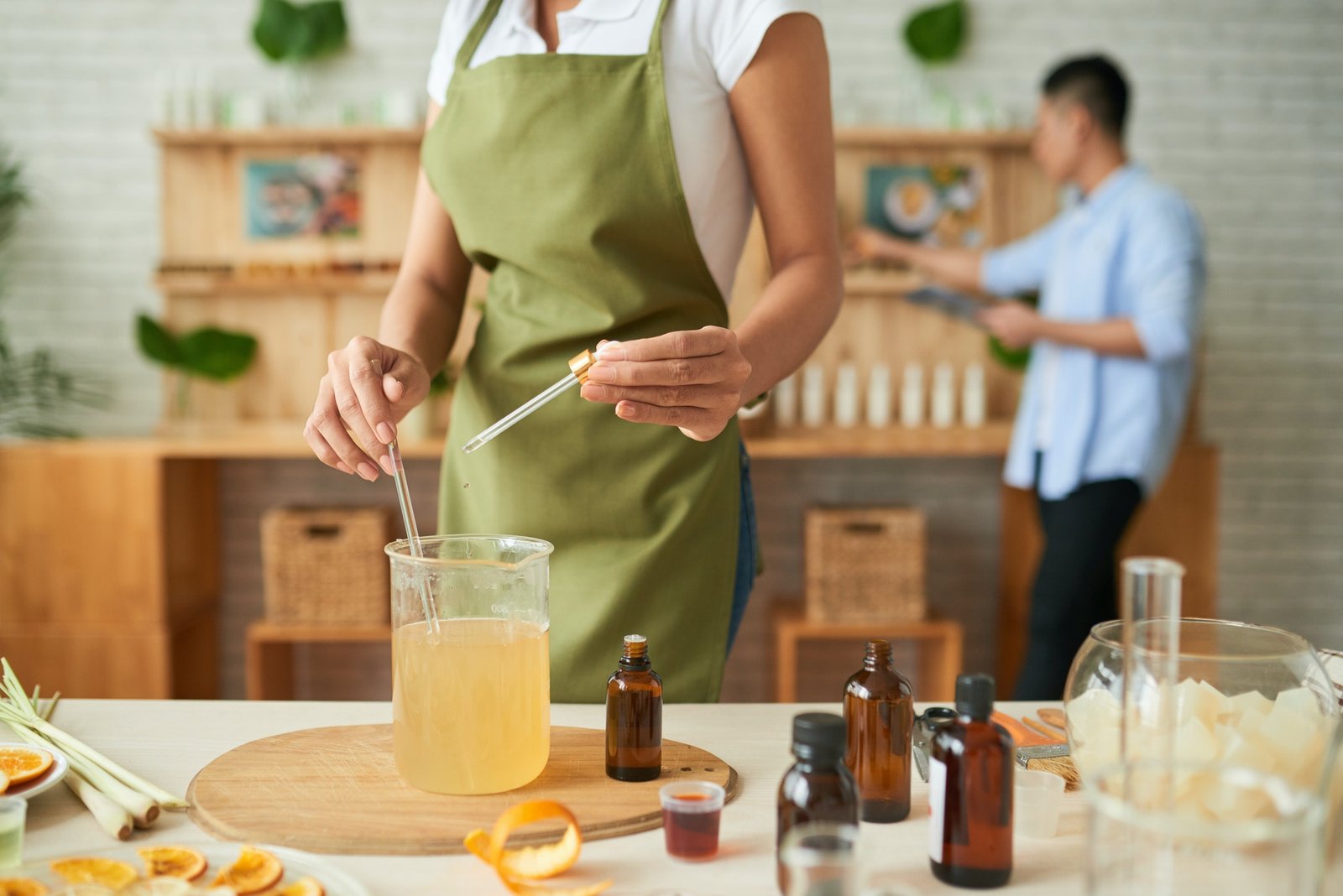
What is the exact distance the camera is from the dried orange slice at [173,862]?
79cm

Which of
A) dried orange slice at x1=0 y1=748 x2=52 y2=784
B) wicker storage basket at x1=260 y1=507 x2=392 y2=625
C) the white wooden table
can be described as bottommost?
wicker storage basket at x1=260 y1=507 x2=392 y2=625

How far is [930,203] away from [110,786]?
3.42 m

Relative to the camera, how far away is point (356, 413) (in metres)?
1.13

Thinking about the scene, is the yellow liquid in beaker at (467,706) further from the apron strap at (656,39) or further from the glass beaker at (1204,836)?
the apron strap at (656,39)

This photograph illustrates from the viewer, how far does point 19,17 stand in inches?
150

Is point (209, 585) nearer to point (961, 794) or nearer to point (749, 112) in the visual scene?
point (749, 112)

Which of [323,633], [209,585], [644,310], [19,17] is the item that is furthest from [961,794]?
[19,17]

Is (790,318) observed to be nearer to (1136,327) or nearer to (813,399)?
(1136,327)

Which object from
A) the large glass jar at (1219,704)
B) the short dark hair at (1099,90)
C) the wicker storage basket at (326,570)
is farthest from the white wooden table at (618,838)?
the short dark hair at (1099,90)

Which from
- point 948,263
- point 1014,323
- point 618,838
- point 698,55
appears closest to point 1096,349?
point 1014,323

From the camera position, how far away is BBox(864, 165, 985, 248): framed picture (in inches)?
153

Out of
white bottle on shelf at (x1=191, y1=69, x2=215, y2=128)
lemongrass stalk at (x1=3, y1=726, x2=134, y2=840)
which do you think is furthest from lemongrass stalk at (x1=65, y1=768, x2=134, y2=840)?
white bottle on shelf at (x1=191, y1=69, x2=215, y2=128)

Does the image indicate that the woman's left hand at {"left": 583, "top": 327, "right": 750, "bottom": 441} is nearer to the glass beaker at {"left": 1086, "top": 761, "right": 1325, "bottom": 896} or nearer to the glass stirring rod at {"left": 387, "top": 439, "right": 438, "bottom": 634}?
the glass stirring rod at {"left": 387, "top": 439, "right": 438, "bottom": 634}

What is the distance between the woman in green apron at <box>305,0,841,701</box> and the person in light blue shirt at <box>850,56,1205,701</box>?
178cm
